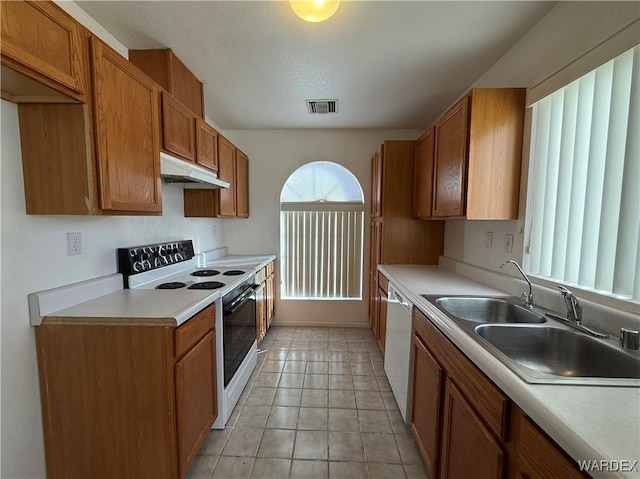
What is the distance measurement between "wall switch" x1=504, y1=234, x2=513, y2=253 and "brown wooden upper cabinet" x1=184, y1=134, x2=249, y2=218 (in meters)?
2.41

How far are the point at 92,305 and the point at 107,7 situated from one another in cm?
162

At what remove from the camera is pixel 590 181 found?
49.4 inches

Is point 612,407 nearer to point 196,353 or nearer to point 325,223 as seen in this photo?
point 196,353

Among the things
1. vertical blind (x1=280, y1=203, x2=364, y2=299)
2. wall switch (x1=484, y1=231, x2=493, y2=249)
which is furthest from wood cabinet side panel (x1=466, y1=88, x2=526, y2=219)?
vertical blind (x1=280, y1=203, x2=364, y2=299)

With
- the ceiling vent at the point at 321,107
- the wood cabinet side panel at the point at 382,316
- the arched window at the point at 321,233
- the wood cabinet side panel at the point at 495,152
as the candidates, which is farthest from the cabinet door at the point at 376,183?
the wood cabinet side panel at the point at 495,152

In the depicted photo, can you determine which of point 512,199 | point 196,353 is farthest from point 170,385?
point 512,199

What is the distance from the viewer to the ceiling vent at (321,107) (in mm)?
2676

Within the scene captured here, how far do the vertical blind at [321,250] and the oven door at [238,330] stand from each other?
1.14 metres

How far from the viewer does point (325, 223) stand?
3.62 meters

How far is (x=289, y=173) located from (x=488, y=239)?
7.92 ft

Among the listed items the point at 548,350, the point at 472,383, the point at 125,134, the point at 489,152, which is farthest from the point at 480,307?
the point at 125,134

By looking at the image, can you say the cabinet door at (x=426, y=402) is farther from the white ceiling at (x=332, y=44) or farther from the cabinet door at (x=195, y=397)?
the white ceiling at (x=332, y=44)

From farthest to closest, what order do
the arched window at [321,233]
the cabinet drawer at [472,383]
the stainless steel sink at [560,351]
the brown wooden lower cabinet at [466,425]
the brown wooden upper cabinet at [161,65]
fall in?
the arched window at [321,233] < the brown wooden upper cabinet at [161,65] < the stainless steel sink at [560,351] < the cabinet drawer at [472,383] < the brown wooden lower cabinet at [466,425]

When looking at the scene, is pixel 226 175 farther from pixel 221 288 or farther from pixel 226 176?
pixel 221 288
